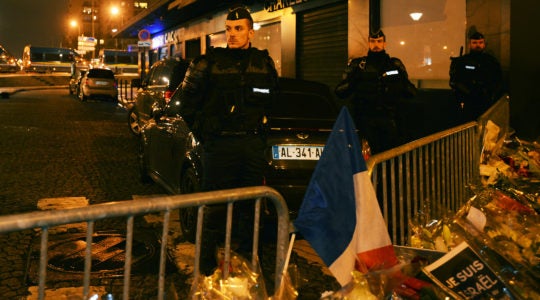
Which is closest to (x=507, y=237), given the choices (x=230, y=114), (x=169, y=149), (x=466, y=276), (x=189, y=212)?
(x=466, y=276)

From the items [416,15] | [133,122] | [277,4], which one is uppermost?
Result: [277,4]

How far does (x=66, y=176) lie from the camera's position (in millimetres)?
8547

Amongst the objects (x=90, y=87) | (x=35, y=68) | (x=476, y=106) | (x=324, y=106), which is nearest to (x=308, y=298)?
(x=324, y=106)

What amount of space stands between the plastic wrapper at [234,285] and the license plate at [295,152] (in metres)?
2.33

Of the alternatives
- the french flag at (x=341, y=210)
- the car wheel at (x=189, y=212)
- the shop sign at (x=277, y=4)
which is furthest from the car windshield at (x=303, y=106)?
the shop sign at (x=277, y=4)

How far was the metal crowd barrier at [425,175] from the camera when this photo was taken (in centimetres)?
374

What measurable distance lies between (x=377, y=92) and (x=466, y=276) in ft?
12.4

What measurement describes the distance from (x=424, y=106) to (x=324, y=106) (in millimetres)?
4851

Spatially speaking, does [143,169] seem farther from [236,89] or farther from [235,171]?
[236,89]

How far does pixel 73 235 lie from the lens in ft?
18.1

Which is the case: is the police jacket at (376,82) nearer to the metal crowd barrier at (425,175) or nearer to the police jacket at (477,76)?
the metal crowd barrier at (425,175)

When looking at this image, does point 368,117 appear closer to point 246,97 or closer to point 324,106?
point 324,106

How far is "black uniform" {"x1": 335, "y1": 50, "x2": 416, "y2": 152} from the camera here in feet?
20.9

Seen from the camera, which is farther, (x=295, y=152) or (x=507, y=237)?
(x=295, y=152)
